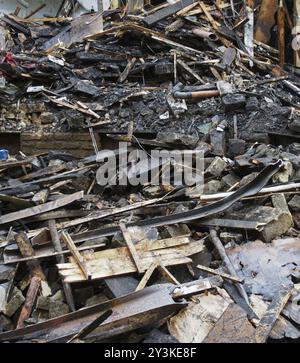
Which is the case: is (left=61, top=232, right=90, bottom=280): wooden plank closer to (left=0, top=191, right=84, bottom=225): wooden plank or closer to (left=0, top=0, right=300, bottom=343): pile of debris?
(left=0, top=0, right=300, bottom=343): pile of debris

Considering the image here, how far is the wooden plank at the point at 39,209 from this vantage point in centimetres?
479

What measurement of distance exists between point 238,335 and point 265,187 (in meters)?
2.09

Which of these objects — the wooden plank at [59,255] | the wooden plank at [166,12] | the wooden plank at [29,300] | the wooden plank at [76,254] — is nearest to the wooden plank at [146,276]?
the wooden plank at [76,254]

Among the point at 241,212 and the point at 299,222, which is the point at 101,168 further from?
the point at 299,222

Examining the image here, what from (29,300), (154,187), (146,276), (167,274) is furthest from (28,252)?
(154,187)

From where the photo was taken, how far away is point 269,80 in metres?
7.63

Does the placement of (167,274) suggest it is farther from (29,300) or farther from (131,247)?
(29,300)

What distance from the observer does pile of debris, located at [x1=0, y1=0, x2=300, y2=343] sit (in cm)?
346

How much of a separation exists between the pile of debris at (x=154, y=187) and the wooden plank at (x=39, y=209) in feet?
0.06

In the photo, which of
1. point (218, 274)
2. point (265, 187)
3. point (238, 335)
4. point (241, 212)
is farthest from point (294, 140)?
point (238, 335)

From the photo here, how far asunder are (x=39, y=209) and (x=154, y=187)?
1.43 m

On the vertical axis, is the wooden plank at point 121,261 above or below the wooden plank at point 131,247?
below

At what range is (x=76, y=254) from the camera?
397cm

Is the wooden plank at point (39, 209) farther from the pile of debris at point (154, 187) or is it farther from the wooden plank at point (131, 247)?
the wooden plank at point (131, 247)
